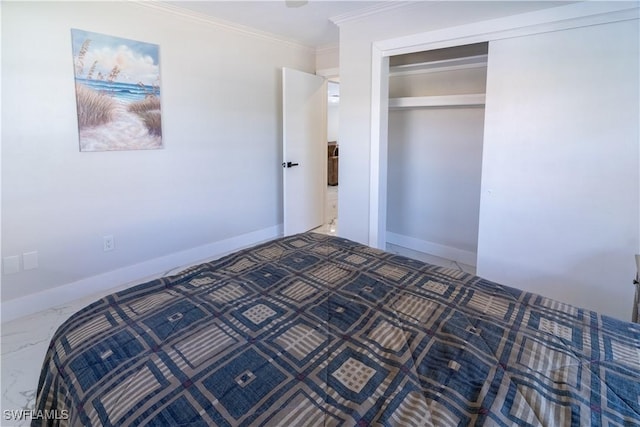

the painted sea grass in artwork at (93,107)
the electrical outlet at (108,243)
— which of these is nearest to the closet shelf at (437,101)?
the painted sea grass in artwork at (93,107)

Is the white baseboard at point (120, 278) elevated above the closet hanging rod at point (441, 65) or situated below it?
below

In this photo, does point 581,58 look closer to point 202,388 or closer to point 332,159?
point 202,388

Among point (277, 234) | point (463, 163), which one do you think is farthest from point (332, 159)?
point (463, 163)

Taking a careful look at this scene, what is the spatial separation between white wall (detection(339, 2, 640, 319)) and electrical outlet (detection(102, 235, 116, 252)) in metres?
3.05

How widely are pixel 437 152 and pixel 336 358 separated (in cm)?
315

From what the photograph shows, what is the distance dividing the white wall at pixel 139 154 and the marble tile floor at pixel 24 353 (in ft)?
0.73

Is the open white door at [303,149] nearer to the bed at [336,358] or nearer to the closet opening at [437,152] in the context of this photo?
the closet opening at [437,152]

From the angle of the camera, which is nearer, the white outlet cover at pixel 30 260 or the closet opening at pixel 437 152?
the white outlet cover at pixel 30 260

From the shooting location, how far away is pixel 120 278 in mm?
3207

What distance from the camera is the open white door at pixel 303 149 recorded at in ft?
14.0

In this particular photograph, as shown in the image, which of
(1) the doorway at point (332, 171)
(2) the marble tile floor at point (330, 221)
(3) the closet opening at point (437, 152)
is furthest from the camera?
(1) the doorway at point (332, 171)

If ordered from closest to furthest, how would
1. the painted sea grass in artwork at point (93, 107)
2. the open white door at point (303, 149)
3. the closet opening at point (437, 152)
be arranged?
1. the painted sea grass in artwork at point (93, 107)
2. the closet opening at point (437, 152)
3. the open white door at point (303, 149)

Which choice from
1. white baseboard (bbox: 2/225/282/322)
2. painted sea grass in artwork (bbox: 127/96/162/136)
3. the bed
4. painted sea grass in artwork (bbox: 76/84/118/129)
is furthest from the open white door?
the bed

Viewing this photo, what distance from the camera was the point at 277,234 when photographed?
465cm
